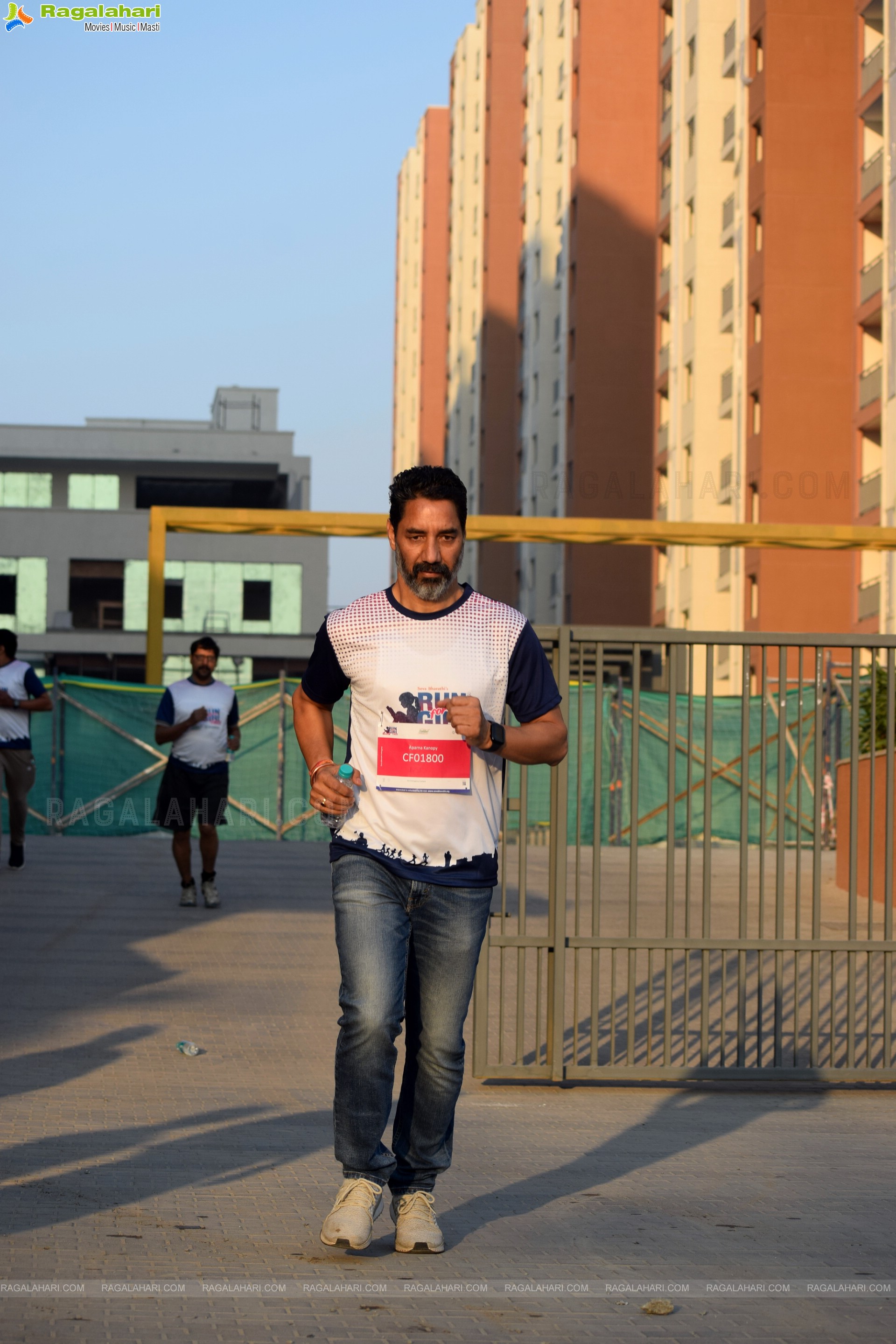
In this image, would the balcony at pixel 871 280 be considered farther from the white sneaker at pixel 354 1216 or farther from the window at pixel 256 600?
the window at pixel 256 600

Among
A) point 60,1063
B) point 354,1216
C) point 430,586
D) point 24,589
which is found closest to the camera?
point 354,1216

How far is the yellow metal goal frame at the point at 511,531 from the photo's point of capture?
18500 mm

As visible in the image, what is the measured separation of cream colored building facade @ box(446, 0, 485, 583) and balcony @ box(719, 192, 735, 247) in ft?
96.0

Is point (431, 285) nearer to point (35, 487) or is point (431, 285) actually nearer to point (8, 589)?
point (35, 487)

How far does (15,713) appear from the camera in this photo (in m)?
13.0

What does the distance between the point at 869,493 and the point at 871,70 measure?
29.1 ft

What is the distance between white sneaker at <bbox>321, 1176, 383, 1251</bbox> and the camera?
4.05 m

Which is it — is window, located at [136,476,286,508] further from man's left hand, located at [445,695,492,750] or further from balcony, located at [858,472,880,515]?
man's left hand, located at [445,695,492,750]

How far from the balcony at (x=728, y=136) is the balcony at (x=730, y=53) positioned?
0.90 metres

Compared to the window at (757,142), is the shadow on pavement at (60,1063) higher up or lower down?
lower down

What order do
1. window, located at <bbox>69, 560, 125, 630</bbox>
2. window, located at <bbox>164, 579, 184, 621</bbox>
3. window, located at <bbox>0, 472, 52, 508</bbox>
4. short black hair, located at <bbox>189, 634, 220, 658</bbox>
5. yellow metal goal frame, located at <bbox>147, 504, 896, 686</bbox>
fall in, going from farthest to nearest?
window, located at <bbox>0, 472, 52, 508</bbox> → window, located at <bbox>69, 560, 125, 630</bbox> → window, located at <bbox>164, 579, 184, 621</bbox> → yellow metal goal frame, located at <bbox>147, 504, 896, 686</bbox> → short black hair, located at <bbox>189, 634, 220, 658</bbox>

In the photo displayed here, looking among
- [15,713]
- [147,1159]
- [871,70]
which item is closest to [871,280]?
[871,70]

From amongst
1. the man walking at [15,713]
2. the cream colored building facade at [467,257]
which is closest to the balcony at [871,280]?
the man walking at [15,713]

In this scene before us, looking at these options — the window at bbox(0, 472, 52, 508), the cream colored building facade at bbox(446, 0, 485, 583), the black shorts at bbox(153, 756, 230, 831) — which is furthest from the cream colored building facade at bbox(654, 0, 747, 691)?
the window at bbox(0, 472, 52, 508)
